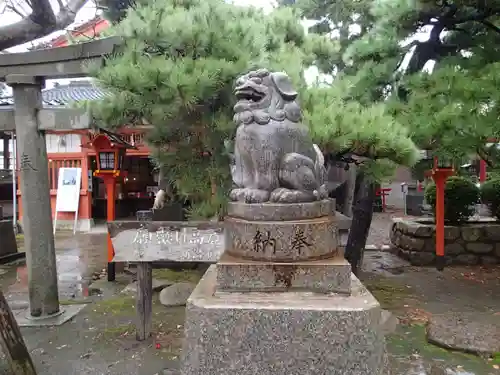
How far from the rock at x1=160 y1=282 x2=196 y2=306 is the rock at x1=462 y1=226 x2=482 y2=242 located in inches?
197

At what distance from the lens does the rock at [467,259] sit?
304 inches


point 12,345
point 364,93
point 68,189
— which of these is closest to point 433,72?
point 364,93

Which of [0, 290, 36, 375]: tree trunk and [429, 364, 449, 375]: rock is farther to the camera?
[429, 364, 449, 375]: rock

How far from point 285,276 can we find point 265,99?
118cm

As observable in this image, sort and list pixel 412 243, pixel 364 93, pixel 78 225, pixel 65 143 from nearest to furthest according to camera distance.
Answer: pixel 364 93
pixel 412 243
pixel 78 225
pixel 65 143

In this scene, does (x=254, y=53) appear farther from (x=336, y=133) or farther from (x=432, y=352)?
(x=432, y=352)

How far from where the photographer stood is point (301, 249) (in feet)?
9.00

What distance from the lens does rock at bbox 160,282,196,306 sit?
207 inches

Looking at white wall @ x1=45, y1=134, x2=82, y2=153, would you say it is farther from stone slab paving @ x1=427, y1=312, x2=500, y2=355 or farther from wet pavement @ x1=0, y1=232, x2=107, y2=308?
stone slab paving @ x1=427, y1=312, x2=500, y2=355

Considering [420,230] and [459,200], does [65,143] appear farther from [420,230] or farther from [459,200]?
[459,200]

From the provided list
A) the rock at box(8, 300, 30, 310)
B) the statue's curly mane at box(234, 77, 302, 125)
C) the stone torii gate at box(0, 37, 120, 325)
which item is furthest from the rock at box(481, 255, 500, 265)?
the rock at box(8, 300, 30, 310)

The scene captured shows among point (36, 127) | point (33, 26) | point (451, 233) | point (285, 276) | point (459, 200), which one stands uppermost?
point (33, 26)

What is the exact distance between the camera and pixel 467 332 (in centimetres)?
430

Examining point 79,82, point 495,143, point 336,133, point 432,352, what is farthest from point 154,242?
point 79,82
